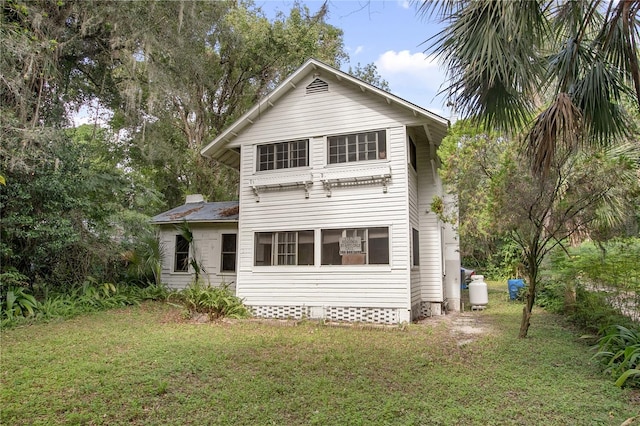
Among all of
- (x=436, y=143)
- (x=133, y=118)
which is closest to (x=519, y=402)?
(x=436, y=143)

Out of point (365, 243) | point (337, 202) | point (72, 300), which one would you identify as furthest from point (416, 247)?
point (72, 300)

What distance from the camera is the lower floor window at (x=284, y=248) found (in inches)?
415

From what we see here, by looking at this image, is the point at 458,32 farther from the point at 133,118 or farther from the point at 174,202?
the point at 174,202

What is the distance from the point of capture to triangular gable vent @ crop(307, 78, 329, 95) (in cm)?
1088

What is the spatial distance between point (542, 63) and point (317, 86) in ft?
20.8

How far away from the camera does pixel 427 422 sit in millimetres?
4113

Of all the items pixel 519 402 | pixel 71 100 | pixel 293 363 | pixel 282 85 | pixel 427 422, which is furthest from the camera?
pixel 71 100

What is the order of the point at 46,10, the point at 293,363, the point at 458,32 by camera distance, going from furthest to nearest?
the point at 46,10 → the point at 293,363 → the point at 458,32

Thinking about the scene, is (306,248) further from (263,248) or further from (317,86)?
(317,86)

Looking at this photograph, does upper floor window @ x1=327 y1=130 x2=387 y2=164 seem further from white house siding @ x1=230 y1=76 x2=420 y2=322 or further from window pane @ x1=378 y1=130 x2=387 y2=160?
white house siding @ x1=230 y1=76 x2=420 y2=322

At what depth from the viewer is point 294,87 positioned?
11195 millimetres

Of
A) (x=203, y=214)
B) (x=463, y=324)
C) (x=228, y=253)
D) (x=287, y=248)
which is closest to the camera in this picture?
(x=463, y=324)

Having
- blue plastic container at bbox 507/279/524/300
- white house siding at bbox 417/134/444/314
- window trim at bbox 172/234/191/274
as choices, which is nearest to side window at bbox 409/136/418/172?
white house siding at bbox 417/134/444/314

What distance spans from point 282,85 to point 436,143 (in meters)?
4.87
